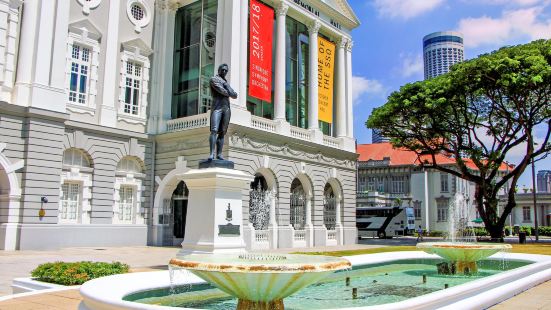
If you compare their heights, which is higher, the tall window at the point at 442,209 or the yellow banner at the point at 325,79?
the yellow banner at the point at 325,79

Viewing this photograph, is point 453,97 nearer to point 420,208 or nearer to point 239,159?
point 239,159

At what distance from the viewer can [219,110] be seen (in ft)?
41.9

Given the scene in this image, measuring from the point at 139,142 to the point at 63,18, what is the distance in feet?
25.4

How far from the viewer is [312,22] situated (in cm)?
3347

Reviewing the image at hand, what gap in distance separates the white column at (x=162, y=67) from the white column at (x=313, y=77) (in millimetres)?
9336

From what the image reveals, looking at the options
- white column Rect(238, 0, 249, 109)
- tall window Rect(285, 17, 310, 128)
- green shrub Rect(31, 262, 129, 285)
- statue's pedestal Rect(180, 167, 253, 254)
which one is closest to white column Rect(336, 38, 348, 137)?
tall window Rect(285, 17, 310, 128)

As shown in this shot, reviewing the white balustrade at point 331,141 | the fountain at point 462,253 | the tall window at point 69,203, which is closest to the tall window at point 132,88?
the tall window at point 69,203

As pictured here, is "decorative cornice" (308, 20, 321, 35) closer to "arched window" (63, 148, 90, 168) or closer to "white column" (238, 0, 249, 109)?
"white column" (238, 0, 249, 109)

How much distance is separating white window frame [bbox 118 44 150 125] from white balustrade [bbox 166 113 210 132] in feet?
5.24

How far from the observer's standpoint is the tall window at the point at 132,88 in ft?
91.8

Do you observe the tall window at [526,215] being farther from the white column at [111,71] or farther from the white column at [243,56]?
the white column at [111,71]

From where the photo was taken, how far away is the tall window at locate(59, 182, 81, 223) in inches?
952

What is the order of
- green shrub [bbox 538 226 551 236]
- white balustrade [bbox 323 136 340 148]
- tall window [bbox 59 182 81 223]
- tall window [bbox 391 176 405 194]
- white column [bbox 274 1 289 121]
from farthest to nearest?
tall window [bbox 391 176 405 194] → green shrub [bbox 538 226 551 236] → white balustrade [bbox 323 136 340 148] → white column [bbox 274 1 289 121] → tall window [bbox 59 182 81 223]

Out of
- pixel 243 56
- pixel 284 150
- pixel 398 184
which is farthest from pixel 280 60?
pixel 398 184
